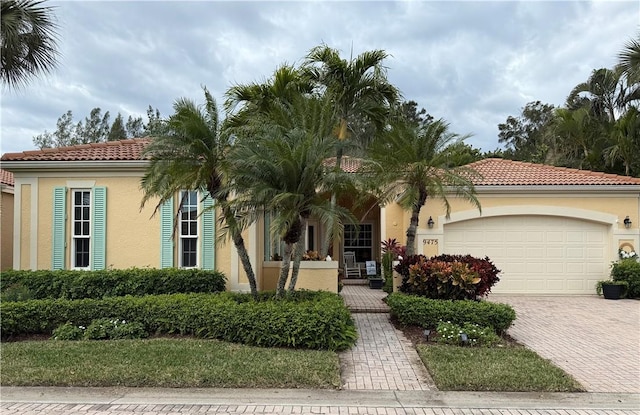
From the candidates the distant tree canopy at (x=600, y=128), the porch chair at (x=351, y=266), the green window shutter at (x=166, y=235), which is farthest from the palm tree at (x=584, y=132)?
the green window shutter at (x=166, y=235)

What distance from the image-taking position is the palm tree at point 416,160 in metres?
9.93

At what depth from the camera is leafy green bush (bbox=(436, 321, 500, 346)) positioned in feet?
24.9

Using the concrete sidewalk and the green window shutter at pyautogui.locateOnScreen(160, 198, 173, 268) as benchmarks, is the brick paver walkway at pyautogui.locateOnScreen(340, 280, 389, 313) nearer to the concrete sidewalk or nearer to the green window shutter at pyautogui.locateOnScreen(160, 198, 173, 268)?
the green window shutter at pyautogui.locateOnScreen(160, 198, 173, 268)

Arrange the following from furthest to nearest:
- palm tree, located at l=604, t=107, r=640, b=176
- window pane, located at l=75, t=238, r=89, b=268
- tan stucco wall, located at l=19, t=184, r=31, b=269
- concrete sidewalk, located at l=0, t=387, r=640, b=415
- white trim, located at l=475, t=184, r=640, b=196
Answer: palm tree, located at l=604, t=107, r=640, b=176
white trim, located at l=475, t=184, r=640, b=196
window pane, located at l=75, t=238, r=89, b=268
tan stucco wall, located at l=19, t=184, r=31, b=269
concrete sidewalk, located at l=0, t=387, r=640, b=415

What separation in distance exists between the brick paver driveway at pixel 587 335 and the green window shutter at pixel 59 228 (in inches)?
421

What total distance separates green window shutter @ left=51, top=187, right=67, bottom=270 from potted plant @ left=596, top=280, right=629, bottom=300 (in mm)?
15108

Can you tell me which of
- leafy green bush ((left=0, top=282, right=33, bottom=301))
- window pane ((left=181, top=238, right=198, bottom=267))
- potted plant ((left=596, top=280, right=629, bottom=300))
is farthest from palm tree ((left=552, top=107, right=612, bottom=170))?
leafy green bush ((left=0, top=282, right=33, bottom=301))

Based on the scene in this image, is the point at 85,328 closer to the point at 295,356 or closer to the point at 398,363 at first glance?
the point at 295,356

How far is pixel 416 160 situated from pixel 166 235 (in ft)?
21.3

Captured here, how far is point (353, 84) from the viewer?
11.3 meters

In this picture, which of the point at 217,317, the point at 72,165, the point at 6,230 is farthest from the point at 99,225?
the point at 217,317

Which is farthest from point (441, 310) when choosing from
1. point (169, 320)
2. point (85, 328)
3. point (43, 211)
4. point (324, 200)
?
point (43, 211)

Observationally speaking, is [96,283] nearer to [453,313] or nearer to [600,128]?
[453,313]

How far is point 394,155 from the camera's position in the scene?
393 inches
